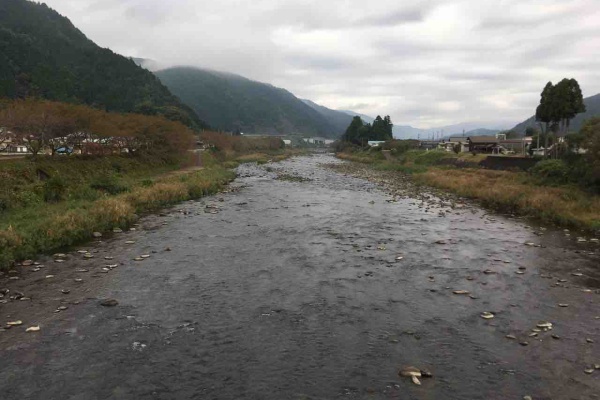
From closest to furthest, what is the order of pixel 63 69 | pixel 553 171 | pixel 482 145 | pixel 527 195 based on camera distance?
pixel 527 195, pixel 553 171, pixel 482 145, pixel 63 69

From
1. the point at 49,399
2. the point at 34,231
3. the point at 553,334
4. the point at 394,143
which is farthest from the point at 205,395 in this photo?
the point at 394,143

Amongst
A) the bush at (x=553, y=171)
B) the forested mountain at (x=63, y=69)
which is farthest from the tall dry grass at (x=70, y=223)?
the forested mountain at (x=63, y=69)

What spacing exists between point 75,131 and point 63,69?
110m

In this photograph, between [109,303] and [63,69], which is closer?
[109,303]

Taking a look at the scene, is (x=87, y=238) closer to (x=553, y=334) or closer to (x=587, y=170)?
(x=553, y=334)

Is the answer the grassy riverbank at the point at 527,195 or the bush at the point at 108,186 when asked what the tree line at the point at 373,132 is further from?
the bush at the point at 108,186

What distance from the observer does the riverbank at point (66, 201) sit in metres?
18.4

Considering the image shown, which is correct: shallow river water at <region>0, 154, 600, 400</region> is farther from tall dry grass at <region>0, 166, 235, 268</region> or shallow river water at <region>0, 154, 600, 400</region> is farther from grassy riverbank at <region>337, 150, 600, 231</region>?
grassy riverbank at <region>337, 150, 600, 231</region>

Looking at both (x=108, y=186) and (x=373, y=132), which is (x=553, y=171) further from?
(x=373, y=132)

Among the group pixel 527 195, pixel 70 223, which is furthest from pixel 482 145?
pixel 70 223

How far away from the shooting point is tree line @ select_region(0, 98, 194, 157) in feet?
113

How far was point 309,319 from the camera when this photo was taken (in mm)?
11820

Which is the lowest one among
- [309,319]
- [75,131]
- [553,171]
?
[309,319]

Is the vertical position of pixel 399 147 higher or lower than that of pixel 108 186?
higher
